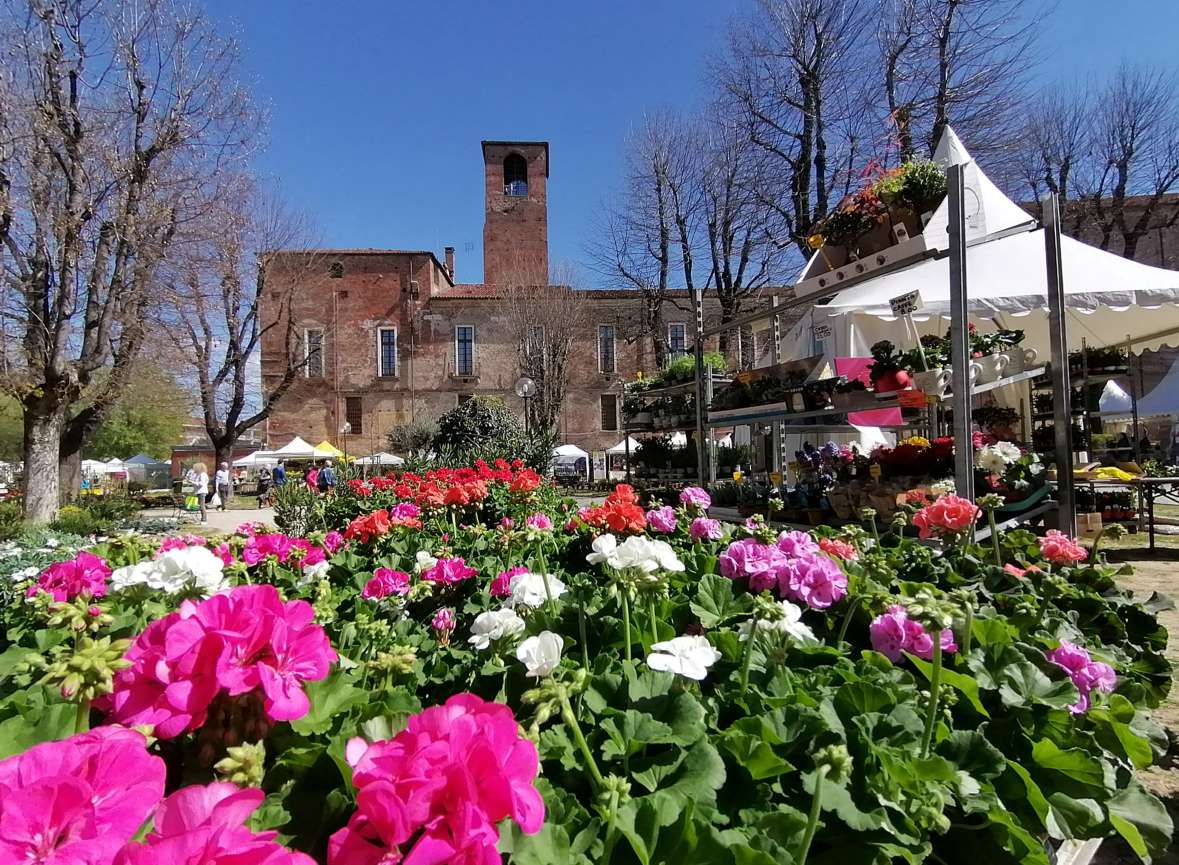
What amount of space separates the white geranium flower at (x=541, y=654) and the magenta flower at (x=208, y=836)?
0.39 metres

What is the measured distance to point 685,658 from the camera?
3.22 feet

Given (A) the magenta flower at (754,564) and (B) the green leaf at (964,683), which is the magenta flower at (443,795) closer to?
(B) the green leaf at (964,683)

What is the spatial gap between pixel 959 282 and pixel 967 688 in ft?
8.50

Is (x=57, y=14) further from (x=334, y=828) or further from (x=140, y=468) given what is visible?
(x=140, y=468)

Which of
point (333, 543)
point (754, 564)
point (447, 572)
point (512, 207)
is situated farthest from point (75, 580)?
point (512, 207)

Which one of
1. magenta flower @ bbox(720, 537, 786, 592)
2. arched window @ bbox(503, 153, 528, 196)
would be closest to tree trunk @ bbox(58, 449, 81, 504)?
magenta flower @ bbox(720, 537, 786, 592)

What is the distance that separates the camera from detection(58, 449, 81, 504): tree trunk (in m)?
13.1

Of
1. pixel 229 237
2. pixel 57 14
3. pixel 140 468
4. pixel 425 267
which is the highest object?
pixel 425 267

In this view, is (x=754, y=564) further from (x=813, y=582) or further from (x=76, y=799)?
(x=76, y=799)

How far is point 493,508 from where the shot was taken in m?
4.41

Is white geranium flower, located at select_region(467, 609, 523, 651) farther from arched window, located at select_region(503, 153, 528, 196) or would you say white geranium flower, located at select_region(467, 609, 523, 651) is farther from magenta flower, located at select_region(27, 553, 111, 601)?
arched window, located at select_region(503, 153, 528, 196)

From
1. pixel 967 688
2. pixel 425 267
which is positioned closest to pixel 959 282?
pixel 967 688

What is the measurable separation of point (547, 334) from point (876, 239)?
74.9 ft

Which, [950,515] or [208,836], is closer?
[208,836]
